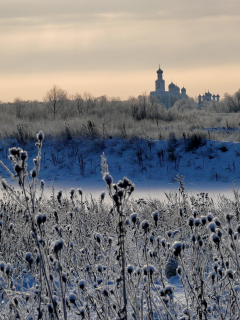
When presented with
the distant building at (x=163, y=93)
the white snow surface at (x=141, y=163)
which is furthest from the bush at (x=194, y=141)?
the distant building at (x=163, y=93)

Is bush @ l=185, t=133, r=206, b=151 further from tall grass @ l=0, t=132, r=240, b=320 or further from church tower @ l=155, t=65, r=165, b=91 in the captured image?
church tower @ l=155, t=65, r=165, b=91

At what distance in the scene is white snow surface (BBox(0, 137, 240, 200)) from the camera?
36.3ft

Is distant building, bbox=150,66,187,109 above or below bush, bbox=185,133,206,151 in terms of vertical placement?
above

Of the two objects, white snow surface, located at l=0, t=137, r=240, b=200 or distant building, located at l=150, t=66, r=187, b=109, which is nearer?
white snow surface, located at l=0, t=137, r=240, b=200

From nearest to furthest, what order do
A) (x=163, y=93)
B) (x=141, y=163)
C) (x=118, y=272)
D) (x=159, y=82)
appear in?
(x=118, y=272) → (x=141, y=163) → (x=163, y=93) → (x=159, y=82)

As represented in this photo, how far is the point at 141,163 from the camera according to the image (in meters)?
12.5

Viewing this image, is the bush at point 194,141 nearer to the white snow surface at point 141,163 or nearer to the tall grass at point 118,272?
the white snow surface at point 141,163

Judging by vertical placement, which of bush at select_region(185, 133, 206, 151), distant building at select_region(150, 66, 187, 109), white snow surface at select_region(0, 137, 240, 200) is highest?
distant building at select_region(150, 66, 187, 109)

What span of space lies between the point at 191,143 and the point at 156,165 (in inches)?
71.7

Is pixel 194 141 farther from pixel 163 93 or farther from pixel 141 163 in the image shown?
pixel 163 93

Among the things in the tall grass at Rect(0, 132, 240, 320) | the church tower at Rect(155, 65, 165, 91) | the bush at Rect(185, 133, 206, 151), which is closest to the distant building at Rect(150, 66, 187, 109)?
the church tower at Rect(155, 65, 165, 91)

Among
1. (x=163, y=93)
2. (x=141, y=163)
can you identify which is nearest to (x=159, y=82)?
(x=163, y=93)

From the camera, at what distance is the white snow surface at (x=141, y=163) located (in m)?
11.1

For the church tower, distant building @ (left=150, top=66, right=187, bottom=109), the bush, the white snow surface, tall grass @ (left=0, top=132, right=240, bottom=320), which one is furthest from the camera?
the church tower
